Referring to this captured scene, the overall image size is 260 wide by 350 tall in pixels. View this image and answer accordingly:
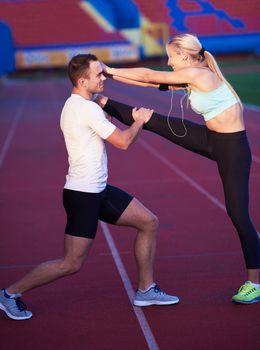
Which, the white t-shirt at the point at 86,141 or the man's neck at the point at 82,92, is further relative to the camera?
the man's neck at the point at 82,92

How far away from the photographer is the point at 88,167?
5285mm

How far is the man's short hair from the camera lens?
5242mm

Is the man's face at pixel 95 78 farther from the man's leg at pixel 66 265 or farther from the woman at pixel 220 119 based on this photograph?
the man's leg at pixel 66 265

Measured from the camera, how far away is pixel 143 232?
5.59m

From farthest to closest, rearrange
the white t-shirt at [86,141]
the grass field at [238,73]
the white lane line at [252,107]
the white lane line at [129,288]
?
the grass field at [238,73], the white lane line at [252,107], the white t-shirt at [86,141], the white lane line at [129,288]

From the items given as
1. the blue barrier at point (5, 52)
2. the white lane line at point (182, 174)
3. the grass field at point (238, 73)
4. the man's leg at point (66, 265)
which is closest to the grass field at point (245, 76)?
the grass field at point (238, 73)

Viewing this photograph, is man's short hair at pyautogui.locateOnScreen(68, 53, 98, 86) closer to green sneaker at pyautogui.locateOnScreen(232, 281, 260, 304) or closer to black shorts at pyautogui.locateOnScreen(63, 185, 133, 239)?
black shorts at pyautogui.locateOnScreen(63, 185, 133, 239)

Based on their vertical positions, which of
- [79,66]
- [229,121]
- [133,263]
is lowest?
[133,263]

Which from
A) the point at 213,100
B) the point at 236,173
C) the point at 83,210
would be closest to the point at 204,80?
the point at 213,100

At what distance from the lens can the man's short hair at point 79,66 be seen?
524 cm

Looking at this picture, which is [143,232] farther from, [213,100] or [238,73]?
[238,73]

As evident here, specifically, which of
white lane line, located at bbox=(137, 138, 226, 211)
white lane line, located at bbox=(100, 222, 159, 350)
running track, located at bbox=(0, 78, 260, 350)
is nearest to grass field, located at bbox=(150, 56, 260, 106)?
A: white lane line, located at bbox=(137, 138, 226, 211)

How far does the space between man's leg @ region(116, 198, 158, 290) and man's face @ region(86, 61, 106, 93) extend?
836mm

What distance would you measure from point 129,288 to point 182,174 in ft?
19.0
